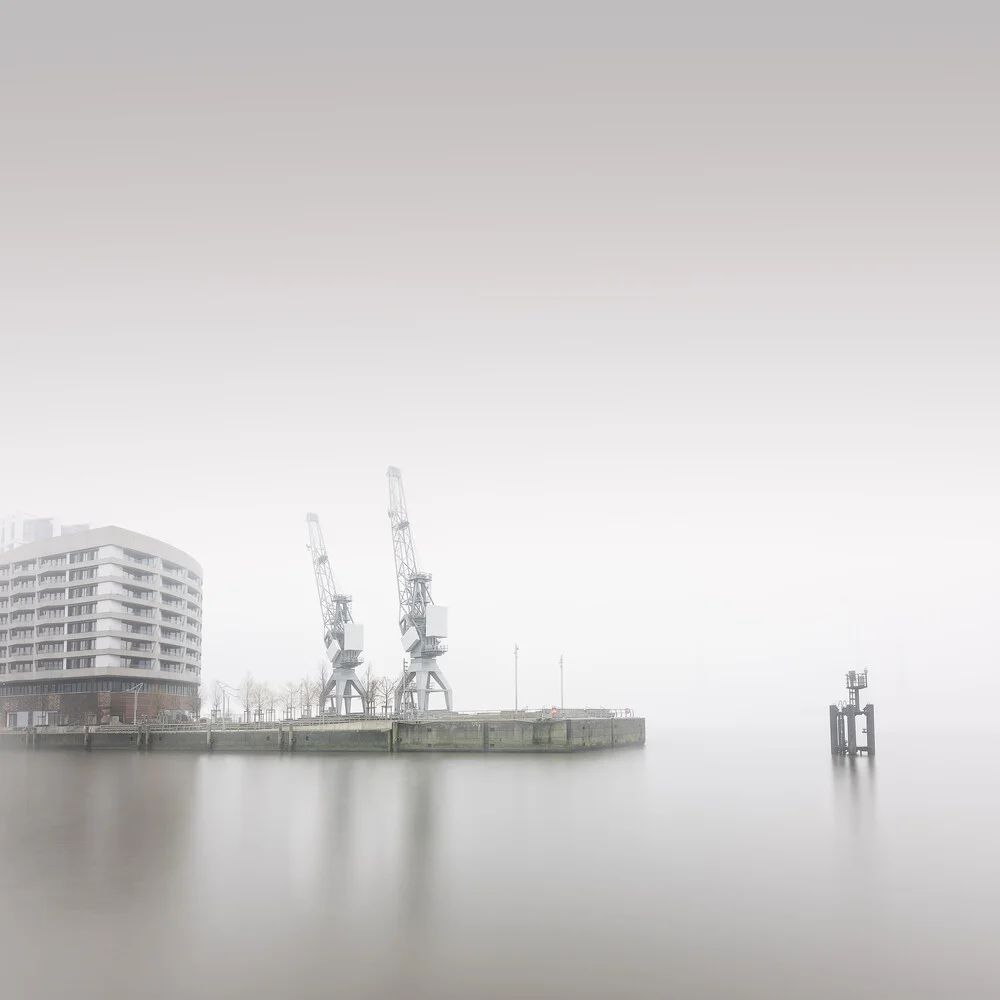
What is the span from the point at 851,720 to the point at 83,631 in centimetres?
7704

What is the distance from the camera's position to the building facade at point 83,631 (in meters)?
95.3

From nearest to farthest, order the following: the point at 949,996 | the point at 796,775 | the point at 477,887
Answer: the point at 949,996, the point at 477,887, the point at 796,775

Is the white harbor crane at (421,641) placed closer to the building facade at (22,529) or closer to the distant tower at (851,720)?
the distant tower at (851,720)

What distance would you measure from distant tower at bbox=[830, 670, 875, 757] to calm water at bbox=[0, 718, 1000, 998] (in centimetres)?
1533

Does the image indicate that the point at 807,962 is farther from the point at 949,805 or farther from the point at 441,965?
the point at 949,805

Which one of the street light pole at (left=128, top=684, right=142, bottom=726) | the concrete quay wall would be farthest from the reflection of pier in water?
the street light pole at (left=128, top=684, right=142, bottom=726)

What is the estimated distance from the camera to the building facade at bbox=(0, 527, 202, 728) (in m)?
95.3

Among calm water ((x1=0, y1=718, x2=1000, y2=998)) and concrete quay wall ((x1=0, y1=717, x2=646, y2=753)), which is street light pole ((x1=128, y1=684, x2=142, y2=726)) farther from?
calm water ((x1=0, y1=718, x2=1000, y2=998))

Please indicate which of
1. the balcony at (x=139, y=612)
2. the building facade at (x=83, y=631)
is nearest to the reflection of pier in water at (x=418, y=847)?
the building facade at (x=83, y=631)

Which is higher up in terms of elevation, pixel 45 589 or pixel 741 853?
pixel 45 589

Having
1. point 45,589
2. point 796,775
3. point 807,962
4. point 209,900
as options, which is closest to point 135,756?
point 45,589

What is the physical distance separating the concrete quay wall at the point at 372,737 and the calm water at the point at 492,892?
22427 millimetres

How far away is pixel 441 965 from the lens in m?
18.5

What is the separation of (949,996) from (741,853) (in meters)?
14.7
